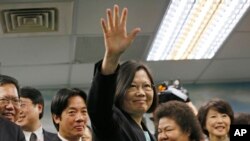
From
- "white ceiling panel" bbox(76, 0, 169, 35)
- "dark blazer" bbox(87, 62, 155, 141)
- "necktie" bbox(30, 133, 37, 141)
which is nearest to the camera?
"dark blazer" bbox(87, 62, 155, 141)

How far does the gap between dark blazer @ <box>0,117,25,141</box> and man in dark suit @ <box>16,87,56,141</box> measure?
0.64m

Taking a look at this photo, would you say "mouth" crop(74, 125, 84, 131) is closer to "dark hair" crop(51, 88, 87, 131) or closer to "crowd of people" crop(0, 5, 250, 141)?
"crowd of people" crop(0, 5, 250, 141)

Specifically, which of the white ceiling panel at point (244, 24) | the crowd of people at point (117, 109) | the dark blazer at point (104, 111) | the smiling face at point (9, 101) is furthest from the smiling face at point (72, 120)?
the white ceiling panel at point (244, 24)

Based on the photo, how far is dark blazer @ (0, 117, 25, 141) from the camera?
1709 mm

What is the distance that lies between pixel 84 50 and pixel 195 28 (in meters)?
0.97

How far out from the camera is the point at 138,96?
1.56 metres

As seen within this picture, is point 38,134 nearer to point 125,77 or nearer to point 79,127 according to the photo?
point 79,127

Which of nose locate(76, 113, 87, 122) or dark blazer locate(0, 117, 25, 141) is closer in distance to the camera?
dark blazer locate(0, 117, 25, 141)

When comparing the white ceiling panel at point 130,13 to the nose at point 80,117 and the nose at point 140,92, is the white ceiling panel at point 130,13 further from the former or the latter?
the nose at point 140,92

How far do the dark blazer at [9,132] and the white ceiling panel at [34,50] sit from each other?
1746 mm

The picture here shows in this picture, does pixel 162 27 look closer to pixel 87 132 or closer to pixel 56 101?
pixel 87 132

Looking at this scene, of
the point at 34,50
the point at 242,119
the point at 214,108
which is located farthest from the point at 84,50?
the point at 242,119

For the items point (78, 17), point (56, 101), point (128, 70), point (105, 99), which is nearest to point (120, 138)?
point (105, 99)

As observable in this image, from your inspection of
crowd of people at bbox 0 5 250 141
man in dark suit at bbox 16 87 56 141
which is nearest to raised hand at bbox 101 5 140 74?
crowd of people at bbox 0 5 250 141
